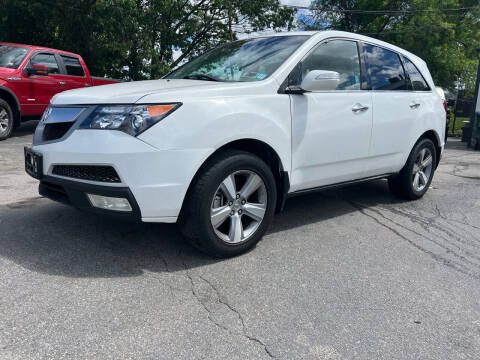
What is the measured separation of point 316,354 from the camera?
2230 millimetres

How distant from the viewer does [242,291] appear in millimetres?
2869

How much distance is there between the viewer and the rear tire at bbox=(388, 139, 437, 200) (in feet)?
17.0

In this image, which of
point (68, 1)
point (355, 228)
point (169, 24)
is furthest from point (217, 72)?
point (169, 24)

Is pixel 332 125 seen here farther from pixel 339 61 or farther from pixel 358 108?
pixel 339 61

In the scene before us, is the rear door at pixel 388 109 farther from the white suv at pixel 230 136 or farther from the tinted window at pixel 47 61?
the tinted window at pixel 47 61

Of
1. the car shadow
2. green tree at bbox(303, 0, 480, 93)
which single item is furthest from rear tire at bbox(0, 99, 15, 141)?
green tree at bbox(303, 0, 480, 93)

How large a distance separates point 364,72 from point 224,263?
2446 mm

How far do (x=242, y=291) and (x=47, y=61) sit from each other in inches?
356

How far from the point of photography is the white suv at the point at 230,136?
9.57 feet

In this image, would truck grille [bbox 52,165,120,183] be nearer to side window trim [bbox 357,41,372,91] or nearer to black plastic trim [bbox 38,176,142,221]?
black plastic trim [bbox 38,176,142,221]

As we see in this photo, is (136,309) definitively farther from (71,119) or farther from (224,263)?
(71,119)

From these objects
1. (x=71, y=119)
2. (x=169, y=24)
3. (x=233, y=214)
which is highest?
(x=169, y=24)

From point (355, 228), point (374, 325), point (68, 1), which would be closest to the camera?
point (374, 325)

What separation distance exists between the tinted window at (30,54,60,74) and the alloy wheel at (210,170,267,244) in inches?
315
